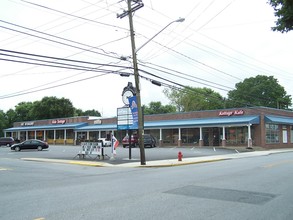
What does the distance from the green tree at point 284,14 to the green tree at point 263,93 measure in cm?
6490

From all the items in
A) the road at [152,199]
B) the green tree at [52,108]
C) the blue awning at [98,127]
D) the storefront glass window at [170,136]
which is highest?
the green tree at [52,108]

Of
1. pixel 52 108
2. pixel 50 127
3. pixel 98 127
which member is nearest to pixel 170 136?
pixel 98 127

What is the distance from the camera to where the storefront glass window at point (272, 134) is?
142 feet

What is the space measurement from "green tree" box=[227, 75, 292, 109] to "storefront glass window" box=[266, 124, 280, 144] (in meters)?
29.1

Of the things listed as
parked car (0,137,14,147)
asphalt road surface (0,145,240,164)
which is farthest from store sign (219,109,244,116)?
parked car (0,137,14,147)

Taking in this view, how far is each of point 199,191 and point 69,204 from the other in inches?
161

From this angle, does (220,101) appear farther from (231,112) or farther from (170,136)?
(231,112)

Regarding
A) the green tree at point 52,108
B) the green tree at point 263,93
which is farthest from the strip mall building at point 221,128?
the green tree at point 52,108

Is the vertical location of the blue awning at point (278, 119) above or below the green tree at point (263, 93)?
below

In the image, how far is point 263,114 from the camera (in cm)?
4238

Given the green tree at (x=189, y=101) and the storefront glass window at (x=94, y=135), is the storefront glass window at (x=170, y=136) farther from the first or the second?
the green tree at (x=189, y=101)

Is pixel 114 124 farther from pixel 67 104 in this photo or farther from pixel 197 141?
pixel 67 104

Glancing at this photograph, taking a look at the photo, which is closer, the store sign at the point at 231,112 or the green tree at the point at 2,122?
the store sign at the point at 231,112

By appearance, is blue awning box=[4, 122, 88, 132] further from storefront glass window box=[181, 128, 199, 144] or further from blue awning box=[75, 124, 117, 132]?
storefront glass window box=[181, 128, 199, 144]
